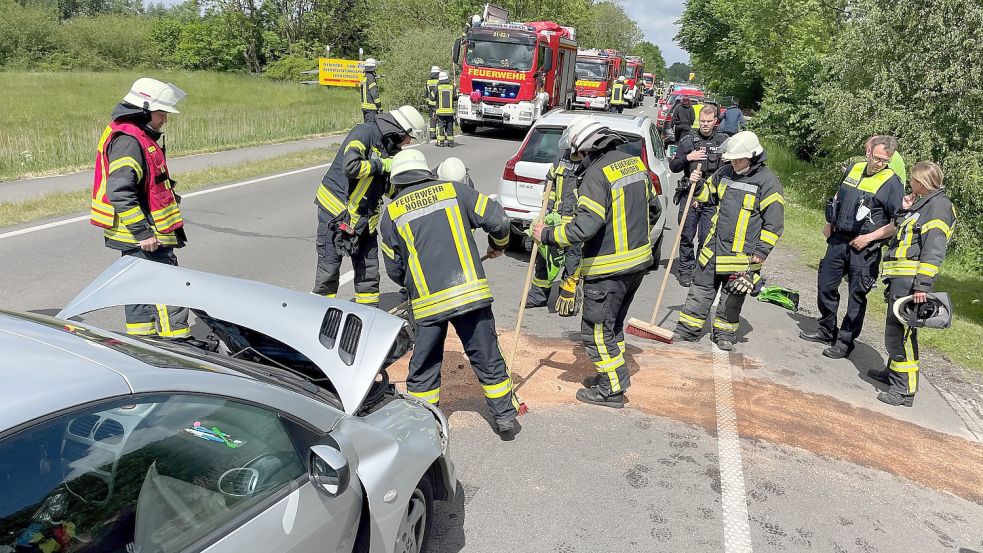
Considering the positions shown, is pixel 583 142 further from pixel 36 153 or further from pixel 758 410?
pixel 36 153

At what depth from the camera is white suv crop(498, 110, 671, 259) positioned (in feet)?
28.5

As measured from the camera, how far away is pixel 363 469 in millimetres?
2658

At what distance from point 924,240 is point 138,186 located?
5.85 meters

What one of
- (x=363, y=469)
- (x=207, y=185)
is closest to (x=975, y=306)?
(x=363, y=469)

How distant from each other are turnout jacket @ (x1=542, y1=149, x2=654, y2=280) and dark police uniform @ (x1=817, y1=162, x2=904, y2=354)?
2.59m

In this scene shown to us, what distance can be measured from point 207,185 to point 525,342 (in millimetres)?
7812

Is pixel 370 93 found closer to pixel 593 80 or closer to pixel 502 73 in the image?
pixel 502 73

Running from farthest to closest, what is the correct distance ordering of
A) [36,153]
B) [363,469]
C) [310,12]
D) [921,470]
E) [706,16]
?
[310,12]
[706,16]
[36,153]
[921,470]
[363,469]

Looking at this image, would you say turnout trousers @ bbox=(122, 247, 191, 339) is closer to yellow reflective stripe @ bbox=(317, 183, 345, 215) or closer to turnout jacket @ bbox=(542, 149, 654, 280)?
yellow reflective stripe @ bbox=(317, 183, 345, 215)

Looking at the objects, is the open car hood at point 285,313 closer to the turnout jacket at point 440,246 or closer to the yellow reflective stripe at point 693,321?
the turnout jacket at point 440,246

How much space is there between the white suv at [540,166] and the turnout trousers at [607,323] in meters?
3.54

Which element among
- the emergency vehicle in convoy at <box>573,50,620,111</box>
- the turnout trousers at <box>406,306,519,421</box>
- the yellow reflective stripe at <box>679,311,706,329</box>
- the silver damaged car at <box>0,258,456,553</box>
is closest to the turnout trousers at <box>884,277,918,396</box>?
the yellow reflective stripe at <box>679,311,706,329</box>

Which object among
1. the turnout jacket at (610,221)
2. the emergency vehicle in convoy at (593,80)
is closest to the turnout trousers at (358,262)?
the turnout jacket at (610,221)

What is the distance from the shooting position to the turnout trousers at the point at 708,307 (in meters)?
6.54
